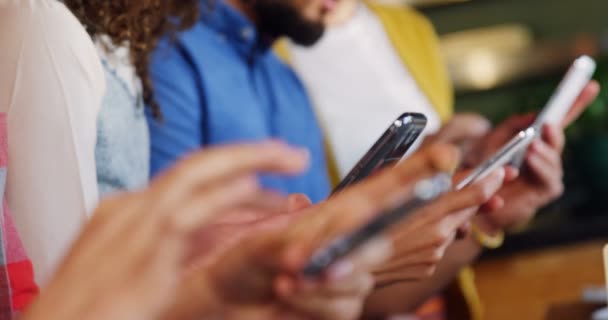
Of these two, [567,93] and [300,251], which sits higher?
[300,251]

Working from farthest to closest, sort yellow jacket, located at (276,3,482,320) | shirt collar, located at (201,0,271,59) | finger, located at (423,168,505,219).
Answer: yellow jacket, located at (276,3,482,320) → shirt collar, located at (201,0,271,59) → finger, located at (423,168,505,219)

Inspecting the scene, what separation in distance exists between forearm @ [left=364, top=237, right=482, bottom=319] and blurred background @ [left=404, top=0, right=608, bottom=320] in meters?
0.77

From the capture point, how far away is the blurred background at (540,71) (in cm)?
219

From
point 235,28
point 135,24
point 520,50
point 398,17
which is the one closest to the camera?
point 135,24

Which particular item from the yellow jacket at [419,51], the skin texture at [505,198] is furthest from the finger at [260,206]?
the yellow jacket at [419,51]

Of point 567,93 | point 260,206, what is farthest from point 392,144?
point 567,93

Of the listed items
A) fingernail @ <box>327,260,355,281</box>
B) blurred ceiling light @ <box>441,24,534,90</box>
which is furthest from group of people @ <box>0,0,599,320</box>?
blurred ceiling light @ <box>441,24,534,90</box>

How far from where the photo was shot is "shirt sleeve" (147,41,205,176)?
1.24 meters

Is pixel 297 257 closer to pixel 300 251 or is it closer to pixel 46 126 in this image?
pixel 300 251

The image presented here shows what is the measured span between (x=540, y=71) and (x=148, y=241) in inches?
79.9

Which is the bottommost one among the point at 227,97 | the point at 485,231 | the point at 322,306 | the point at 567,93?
the point at 485,231

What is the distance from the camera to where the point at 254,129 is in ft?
4.36

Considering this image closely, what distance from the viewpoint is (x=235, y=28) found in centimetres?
142

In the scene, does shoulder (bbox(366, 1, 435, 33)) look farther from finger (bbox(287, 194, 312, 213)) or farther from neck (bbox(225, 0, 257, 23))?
finger (bbox(287, 194, 312, 213))
